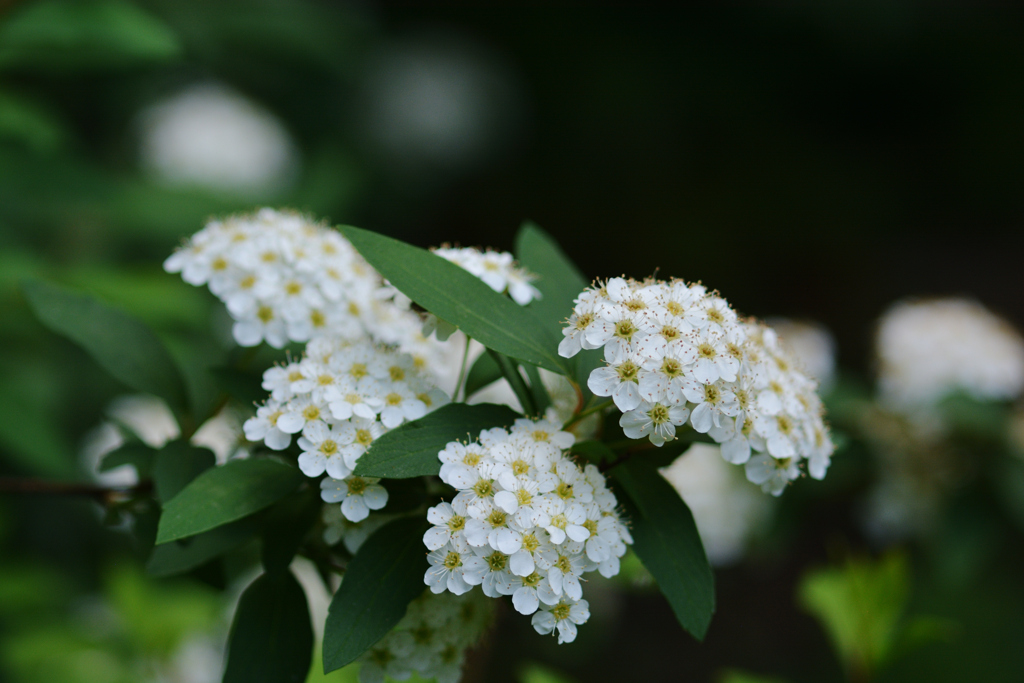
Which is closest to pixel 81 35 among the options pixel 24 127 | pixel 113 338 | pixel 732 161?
pixel 24 127

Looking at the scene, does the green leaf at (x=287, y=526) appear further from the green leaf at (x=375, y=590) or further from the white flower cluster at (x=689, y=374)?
the white flower cluster at (x=689, y=374)

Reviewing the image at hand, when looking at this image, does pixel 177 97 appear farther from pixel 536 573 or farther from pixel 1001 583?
pixel 1001 583

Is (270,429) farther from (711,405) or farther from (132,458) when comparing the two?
(711,405)

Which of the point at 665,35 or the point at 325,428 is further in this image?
the point at 665,35

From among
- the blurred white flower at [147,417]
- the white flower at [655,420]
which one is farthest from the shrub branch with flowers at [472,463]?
the blurred white flower at [147,417]

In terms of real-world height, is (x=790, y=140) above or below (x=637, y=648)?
above

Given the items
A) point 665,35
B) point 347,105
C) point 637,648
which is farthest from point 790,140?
point 637,648
